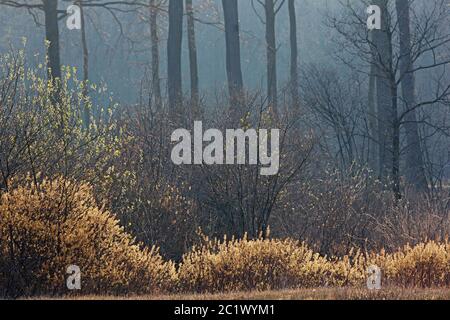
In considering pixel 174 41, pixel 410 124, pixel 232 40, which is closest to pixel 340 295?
pixel 410 124

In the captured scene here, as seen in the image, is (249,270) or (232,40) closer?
(249,270)

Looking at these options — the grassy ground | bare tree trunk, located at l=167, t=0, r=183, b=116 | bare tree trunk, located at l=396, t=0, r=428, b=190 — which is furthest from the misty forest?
bare tree trunk, located at l=167, t=0, r=183, b=116

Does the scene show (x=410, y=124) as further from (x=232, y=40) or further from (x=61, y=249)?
(x=61, y=249)

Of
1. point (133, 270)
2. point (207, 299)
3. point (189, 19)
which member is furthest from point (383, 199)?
point (189, 19)

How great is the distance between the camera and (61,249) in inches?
427

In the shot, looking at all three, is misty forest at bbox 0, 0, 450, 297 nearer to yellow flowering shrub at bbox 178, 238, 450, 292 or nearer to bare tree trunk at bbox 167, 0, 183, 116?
yellow flowering shrub at bbox 178, 238, 450, 292

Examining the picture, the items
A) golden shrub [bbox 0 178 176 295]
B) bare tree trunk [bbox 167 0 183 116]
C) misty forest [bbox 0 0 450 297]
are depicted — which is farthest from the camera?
bare tree trunk [bbox 167 0 183 116]

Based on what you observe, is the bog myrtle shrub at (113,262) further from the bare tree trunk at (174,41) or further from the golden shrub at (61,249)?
the bare tree trunk at (174,41)

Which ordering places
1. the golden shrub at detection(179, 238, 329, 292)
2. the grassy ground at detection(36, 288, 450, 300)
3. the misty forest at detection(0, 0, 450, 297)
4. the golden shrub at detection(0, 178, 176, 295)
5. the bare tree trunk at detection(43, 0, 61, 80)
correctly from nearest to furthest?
the grassy ground at detection(36, 288, 450, 300)
the golden shrub at detection(0, 178, 176, 295)
the misty forest at detection(0, 0, 450, 297)
the golden shrub at detection(179, 238, 329, 292)
the bare tree trunk at detection(43, 0, 61, 80)

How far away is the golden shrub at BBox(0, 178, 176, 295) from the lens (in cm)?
1062

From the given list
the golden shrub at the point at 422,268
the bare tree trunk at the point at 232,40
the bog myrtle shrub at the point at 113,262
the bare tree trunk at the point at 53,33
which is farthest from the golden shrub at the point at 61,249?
the bare tree trunk at the point at 232,40

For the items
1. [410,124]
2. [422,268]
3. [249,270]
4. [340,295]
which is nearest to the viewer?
[340,295]

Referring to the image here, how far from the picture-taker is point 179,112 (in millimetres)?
16781

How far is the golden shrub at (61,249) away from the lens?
10617 mm
